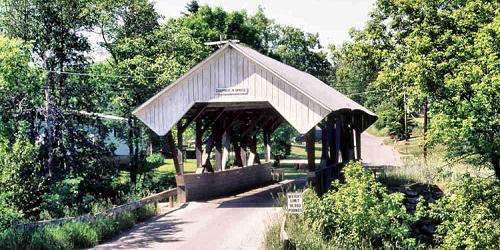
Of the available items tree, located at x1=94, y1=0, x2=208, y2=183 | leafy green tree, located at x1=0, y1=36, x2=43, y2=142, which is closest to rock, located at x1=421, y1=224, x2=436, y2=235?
tree, located at x1=94, y1=0, x2=208, y2=183

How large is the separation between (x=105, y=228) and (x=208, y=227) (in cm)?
302

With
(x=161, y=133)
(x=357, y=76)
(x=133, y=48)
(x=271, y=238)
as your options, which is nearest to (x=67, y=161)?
(x=161, y=133)

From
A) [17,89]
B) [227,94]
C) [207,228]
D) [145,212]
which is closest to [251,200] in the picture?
[227,94]

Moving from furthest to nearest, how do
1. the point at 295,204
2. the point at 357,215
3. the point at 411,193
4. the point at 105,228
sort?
the point at 411,193
the point at 105,228
the point at 357,215
the point at 295,204

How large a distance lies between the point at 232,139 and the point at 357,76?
69.6 meters

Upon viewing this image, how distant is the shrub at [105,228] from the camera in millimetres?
15084

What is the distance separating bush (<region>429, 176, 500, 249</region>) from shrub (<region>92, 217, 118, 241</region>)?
9.69m

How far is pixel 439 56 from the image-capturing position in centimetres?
2111

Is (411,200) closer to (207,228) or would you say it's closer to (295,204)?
(295,204)

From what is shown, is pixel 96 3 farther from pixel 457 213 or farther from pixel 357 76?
pixel 357 76

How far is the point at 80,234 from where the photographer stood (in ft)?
47.0

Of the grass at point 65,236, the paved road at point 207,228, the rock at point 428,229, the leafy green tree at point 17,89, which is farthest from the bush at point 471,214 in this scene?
the leafy green tree at point 17,89

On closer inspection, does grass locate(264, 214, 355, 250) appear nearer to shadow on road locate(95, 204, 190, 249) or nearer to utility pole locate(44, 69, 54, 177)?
shadow on road locate(95, 204, 190, 249)

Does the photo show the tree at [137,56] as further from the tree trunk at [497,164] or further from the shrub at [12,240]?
the tree trunk at [497,164]
